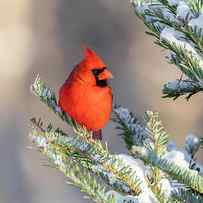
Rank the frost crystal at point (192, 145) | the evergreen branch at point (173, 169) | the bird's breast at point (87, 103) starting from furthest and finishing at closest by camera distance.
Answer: the bird's breast at point (87, 103) → the frost crystal at point (192, 145) → the evergreen branch at point (173, 169)

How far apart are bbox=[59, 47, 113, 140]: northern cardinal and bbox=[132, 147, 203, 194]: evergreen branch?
209 mm

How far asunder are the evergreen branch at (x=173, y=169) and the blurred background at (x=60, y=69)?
10.0 feet

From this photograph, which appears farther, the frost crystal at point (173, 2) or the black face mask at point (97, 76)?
the black face mask at point (97, 76)

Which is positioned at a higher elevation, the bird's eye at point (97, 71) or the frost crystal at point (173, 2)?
the frost crystal at point (173, 2)

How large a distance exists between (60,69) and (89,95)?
3101 millimetres

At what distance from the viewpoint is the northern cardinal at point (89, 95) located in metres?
0.74

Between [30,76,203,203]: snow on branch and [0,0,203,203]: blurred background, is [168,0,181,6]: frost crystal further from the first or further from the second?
[0,0,203,203]: blurred background

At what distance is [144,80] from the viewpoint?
4.01m

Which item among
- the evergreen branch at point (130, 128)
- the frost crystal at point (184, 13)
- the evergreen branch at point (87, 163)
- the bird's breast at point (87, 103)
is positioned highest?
the frost crystal at point (184, 13)

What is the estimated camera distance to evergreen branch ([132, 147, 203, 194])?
0.50 m

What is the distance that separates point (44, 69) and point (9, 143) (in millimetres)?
397

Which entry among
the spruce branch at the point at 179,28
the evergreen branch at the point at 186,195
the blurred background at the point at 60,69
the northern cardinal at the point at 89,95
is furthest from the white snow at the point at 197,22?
the blurred background at the point at 60,69

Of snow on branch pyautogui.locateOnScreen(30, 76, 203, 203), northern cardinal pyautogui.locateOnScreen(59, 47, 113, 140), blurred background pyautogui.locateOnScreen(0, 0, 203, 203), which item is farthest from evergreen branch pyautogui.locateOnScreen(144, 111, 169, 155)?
blurred background pyautogui.locateOnScreen(0, 0, 203, 203)

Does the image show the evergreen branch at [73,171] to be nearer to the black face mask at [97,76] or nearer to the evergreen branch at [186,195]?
the evergreen branch at [186,195]
